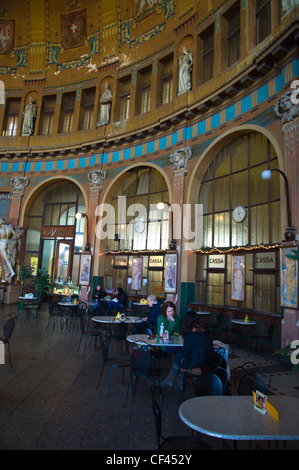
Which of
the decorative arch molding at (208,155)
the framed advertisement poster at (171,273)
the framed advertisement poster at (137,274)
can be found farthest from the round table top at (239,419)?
the framed advertisement poster at (137,274)

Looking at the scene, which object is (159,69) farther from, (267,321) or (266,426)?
(266,426)

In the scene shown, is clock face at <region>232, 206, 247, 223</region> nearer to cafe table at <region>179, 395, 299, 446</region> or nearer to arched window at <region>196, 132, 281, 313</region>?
arched window at <region>196, 132, 281, 313</region>

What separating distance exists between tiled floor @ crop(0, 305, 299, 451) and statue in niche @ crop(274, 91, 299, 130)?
20.3ft

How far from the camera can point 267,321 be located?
8.03m

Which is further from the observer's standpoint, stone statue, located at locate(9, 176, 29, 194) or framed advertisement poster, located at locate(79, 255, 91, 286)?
stone statue, located at locate(9, 176, 29, 194)

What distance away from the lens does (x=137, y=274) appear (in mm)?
13375

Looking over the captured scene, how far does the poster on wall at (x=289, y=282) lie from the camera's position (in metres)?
6.95

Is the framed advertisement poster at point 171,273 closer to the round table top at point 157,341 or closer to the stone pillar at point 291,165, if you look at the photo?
the stone pillar at point 291,165

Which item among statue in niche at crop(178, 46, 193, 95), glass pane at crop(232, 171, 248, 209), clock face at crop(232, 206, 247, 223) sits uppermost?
statue in niche at crop(178, 46, 193, 95)

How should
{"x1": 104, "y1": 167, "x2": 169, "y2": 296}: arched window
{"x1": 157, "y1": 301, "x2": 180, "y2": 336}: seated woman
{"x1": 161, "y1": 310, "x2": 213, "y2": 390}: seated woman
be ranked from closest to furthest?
{"x1": 161, "y1": 310, "x2": 213, "y2": 390}: seated woman < {"x1": 157, "y1": 301, "x2": 180, "y2": 336}: seated woman < {"x1": 104, "y1": 167, "x2": 169, "y2": 296}: arched window

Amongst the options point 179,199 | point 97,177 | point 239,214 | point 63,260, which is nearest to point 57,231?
point 63,260

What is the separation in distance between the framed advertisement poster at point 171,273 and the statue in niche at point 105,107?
8.35 meters

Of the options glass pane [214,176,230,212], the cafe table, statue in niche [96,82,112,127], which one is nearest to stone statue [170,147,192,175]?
glass pane [214,176,230,212]

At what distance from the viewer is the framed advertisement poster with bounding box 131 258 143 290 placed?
1325 centimetres
